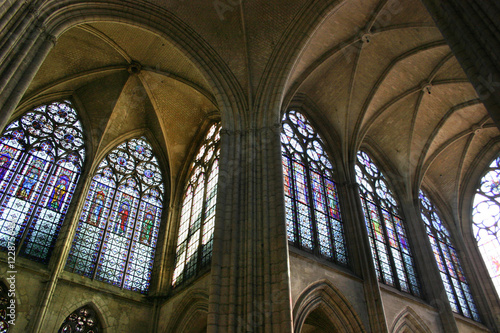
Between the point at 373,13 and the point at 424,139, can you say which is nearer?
the point at 373,13

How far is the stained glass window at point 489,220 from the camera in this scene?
1636 centimetres

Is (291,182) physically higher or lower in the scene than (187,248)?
higher

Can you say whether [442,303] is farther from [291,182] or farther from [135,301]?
[135,301]

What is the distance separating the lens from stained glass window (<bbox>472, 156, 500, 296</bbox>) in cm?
1636

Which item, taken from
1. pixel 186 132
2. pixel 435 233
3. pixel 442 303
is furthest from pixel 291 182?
pixel 435 233

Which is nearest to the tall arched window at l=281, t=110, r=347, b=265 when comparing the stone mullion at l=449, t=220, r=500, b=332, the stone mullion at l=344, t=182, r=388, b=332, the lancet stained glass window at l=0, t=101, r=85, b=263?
the stone mullion at l=344, t=182, r=388, b=332

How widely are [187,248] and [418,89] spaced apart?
10011 mm

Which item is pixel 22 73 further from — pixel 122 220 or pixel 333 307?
pixel 333 307

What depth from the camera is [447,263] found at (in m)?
16.3

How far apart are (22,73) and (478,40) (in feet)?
23.7

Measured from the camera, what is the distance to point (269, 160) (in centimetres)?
1076

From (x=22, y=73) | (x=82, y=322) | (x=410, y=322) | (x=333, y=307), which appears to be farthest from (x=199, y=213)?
(x=22, y=73)

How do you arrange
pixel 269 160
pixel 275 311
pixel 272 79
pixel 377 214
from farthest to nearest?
pixel 377 214 → pixel 272 79 → pixel 269 160 → pixel 275 311

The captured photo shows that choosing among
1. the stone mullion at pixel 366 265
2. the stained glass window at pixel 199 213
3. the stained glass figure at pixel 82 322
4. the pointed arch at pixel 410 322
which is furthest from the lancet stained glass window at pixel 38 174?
the pointed arch at pixel 410 322
